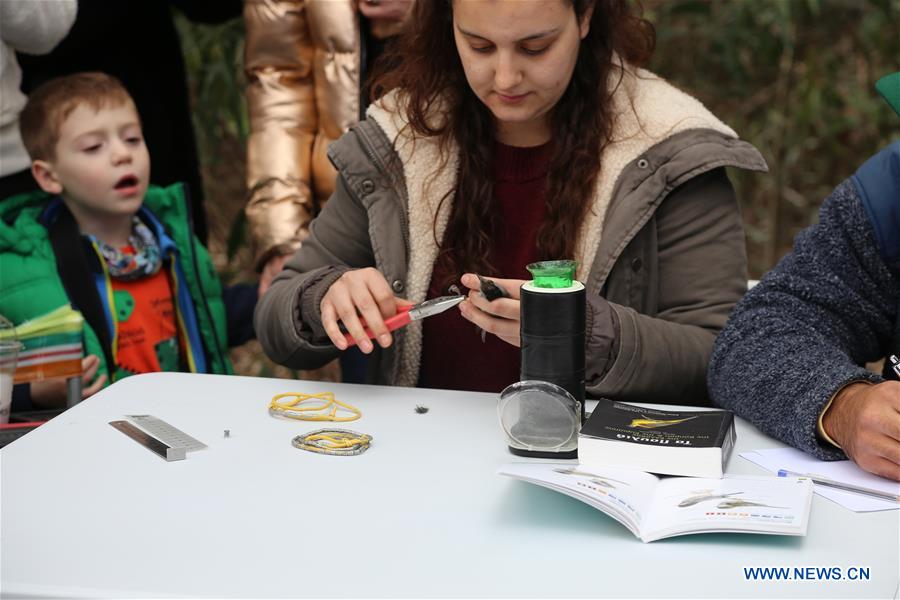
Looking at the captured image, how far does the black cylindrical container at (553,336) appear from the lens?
1490 millimetres

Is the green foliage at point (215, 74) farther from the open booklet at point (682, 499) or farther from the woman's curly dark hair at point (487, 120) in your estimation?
the open booklet at point (682, 499)

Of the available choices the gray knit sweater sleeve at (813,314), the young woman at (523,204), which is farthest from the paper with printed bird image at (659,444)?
the young woman at (523,204)

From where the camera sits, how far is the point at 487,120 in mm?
2068

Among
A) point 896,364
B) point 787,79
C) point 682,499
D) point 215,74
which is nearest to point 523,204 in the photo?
point 896,364

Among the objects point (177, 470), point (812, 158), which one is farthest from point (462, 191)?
point (812, 158)

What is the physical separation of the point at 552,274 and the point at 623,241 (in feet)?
1.38

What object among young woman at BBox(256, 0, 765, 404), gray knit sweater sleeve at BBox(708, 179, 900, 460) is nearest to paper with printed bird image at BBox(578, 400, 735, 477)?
gray knit sweater sleeve at BBox(708, 179, 900, 460)

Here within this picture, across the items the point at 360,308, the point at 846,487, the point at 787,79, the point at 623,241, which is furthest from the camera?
the point at 787,79

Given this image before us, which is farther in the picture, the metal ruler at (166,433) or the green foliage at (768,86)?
the green foliage at (768,86)

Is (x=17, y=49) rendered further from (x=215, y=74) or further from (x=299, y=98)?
(x=215, y=74)

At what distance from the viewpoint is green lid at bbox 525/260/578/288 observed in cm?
151

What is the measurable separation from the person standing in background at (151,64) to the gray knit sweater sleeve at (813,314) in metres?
1.54

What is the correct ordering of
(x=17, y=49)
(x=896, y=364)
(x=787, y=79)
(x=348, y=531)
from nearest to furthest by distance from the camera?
(x=348, y=531) < (x=896, y=364) < (x=17, y=49) < (x=787, y=79)

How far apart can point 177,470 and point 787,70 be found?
3556mm
